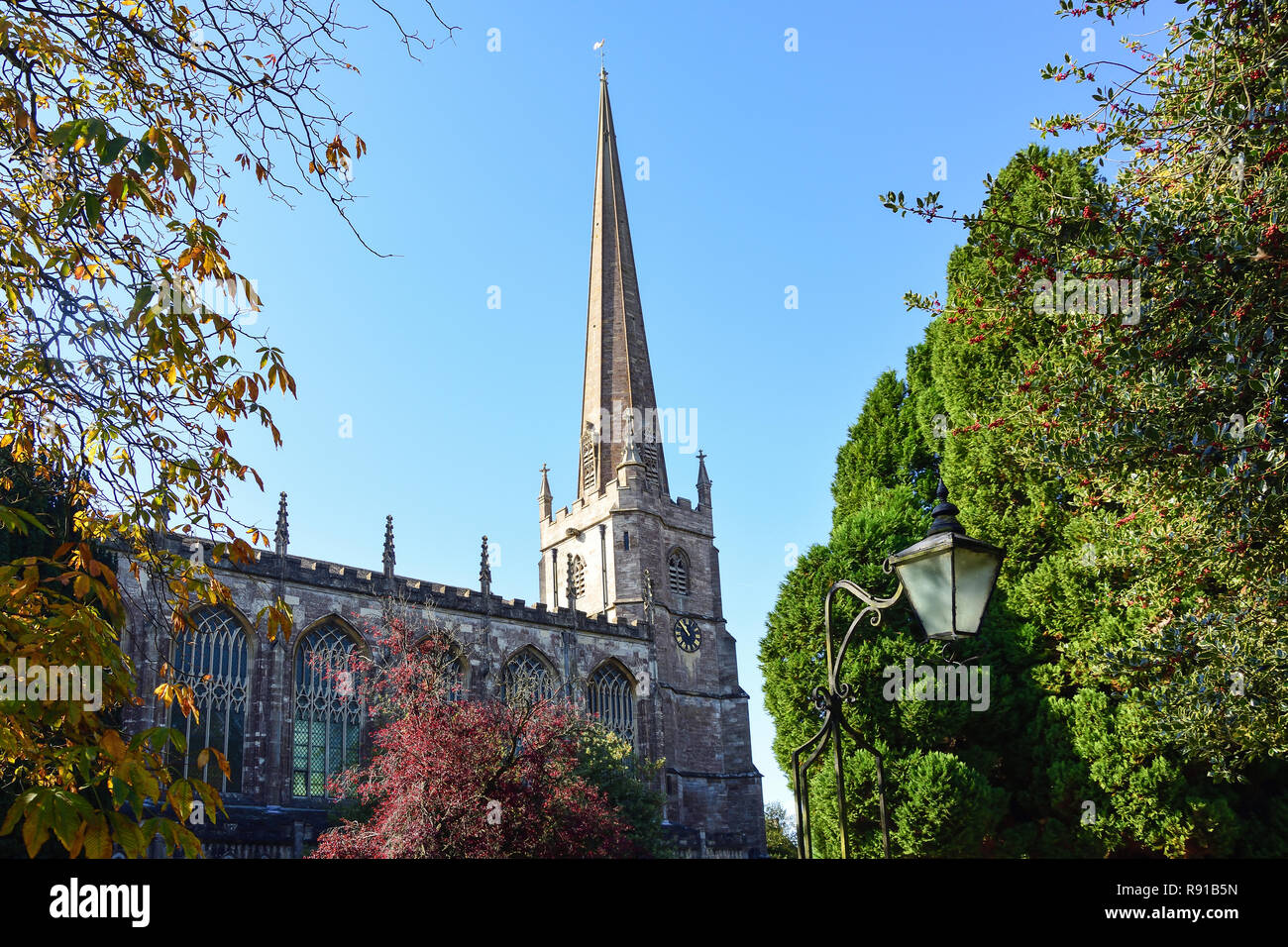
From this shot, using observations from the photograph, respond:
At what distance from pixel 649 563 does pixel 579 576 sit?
3.47 meters

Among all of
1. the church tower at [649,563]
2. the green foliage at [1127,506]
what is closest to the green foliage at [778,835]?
the church tower at [649,563]

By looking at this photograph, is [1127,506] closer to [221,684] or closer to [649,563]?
[221,684]

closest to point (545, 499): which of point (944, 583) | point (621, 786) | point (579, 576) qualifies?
point (579, 576)

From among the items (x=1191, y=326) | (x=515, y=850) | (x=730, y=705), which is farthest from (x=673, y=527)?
(x=1191, y=326)

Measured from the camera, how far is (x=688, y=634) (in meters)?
41.8

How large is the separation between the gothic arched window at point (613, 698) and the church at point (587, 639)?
6cm

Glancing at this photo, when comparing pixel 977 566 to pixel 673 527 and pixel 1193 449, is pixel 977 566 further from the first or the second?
pixel 673 527

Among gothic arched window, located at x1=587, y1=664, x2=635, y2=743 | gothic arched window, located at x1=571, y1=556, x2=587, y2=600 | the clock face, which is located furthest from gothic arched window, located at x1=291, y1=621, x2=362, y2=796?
the clock face

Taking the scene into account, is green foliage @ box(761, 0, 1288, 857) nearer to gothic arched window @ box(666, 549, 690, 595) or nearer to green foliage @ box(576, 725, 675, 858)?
green foliage @ box(576, 725, 675, 858)

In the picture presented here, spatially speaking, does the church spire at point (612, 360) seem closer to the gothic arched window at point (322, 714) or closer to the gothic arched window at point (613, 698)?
the gothic arched window at point (613, 698)

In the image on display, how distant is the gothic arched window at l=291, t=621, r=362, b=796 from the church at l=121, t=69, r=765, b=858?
0.14ft

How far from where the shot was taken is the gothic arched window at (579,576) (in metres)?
43.5

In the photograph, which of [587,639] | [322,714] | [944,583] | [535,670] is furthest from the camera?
[587,639]

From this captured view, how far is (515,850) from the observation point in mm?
15898
